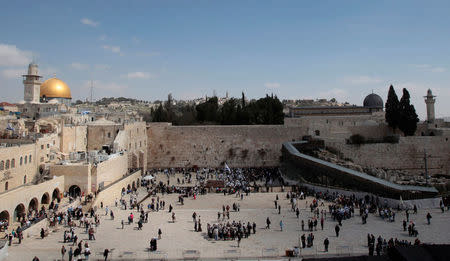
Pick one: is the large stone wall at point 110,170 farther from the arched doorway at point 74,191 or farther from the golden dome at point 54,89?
the golden dome at point 54,89

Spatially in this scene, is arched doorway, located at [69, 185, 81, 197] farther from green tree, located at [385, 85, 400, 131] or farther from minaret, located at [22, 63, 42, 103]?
green tree, located at [385, 85, 400, 131]

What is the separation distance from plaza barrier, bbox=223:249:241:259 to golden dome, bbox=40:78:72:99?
87.0 feet

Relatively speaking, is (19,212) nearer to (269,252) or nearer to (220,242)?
(220,242)

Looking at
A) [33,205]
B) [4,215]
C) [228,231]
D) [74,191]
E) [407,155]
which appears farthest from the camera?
[407,155]

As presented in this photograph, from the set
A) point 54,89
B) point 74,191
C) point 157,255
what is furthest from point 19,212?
point 54,89

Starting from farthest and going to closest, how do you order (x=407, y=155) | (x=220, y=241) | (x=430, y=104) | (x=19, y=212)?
(x=430, y=104) → (x=407, y=155) → (x=19, y=212) → (x=220, y=241)

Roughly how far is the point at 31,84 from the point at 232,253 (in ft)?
83.1

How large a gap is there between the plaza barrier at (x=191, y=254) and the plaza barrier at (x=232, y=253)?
0.85 m

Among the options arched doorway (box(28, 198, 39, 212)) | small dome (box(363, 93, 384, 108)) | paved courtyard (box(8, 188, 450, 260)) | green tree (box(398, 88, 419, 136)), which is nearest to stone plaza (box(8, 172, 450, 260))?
paved courtyard (box(8, 188, 450, 260))

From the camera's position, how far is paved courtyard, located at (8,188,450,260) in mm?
11109

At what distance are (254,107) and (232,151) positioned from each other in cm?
671

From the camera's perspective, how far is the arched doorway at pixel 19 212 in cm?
1482

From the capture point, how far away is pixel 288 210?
53.2 feet

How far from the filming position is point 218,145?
100.0 ft
